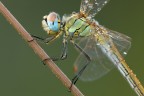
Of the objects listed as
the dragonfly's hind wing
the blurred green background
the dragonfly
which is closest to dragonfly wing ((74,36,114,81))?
the dragonfly

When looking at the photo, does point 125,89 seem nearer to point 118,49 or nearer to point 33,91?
point 33,91

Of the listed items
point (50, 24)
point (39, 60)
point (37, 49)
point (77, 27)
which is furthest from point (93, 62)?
point (39, 60)

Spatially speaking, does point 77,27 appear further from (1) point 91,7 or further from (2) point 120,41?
(2) point 120,41

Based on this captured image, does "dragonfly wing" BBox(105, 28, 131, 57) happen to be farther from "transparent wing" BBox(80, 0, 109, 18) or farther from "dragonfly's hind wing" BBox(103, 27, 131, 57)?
"transparent wing" BBox(80, 0, 109, 18)

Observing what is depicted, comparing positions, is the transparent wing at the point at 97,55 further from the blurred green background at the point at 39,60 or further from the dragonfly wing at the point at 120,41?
the blurred green background at the point at 39,60

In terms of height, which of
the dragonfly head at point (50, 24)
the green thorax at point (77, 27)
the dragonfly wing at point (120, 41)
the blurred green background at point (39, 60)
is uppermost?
the blurred green background at point (39, 60)

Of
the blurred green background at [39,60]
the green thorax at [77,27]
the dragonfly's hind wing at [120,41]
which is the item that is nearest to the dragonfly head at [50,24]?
the green thorax at [77,27]
